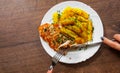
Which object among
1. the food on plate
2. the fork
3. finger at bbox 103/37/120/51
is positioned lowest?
the fork

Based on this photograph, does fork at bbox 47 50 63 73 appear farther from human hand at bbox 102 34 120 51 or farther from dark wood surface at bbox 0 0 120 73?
human hand at bbox 102 34 120 51

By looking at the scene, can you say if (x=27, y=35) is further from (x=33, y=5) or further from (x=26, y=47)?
(x=33, y=5)

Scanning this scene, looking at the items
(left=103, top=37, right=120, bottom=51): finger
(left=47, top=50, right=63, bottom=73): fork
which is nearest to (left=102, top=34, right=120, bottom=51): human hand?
(left=103, top=37, right=120, bottom=51): finger

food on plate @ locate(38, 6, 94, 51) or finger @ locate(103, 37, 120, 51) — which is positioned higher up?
food on plate @ locate(38, 6, 94, 51)

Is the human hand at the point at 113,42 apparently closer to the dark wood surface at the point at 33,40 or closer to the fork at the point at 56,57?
the dark wood surface at the point at 33,40

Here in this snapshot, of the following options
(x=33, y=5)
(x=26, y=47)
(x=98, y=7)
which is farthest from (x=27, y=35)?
(x=98, y=7)
